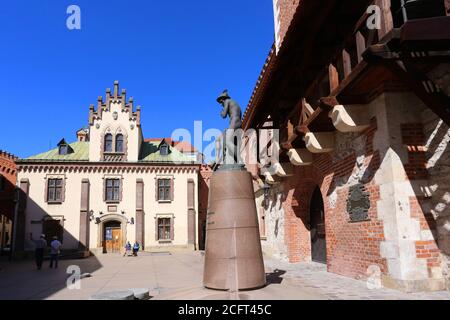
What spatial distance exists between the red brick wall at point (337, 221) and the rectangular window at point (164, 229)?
1809 centimetres

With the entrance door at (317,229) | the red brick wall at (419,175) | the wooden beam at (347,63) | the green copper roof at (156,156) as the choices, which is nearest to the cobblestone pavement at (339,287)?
the red brick wall at (419,175)

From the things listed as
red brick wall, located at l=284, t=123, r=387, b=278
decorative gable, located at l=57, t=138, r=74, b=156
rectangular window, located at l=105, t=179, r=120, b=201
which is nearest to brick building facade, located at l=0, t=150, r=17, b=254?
decorative gable, located at l=57, t=138, r=74, b=156

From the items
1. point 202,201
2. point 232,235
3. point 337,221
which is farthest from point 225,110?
point 202,201

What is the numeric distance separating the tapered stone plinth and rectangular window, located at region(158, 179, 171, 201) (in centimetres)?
Result: 2261

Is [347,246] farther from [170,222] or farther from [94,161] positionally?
[94,161]

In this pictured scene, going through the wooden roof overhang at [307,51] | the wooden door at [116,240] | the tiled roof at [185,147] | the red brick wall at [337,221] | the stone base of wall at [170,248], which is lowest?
the stone base of wall at [170,248]

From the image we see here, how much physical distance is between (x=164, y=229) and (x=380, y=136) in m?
24.5

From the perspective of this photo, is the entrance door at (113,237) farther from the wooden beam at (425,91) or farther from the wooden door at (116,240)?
the wooden beam at (425,91)

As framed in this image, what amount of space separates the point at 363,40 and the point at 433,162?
2.38m

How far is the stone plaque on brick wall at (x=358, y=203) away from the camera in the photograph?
7422 millimetres

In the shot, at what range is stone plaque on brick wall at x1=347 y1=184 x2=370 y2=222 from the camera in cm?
742

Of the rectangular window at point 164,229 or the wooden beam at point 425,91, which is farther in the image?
the rectangular window at point 164,229

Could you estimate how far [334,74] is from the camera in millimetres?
7355
